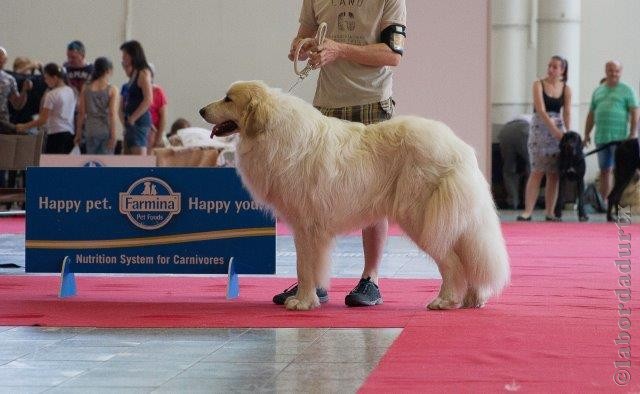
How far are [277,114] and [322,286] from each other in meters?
0.79

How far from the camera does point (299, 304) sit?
15.0 ft

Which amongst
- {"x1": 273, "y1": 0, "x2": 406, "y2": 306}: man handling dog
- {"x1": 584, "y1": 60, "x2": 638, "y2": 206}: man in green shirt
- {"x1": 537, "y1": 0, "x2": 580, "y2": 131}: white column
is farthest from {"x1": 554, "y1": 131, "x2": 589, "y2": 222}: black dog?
{"x1": 273, "y1": 0, "x2": 406, "y2": 306}: man handling dog

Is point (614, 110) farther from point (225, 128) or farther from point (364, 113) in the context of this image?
point (225, 128)

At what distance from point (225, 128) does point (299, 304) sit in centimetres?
83

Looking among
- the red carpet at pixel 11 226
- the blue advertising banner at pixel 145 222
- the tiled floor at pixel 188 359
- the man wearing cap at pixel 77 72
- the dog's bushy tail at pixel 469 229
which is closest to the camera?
the tiled floor at pixel 188 359

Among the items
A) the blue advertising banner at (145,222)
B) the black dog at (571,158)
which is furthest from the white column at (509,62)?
the blue advertising banner at (145,222)

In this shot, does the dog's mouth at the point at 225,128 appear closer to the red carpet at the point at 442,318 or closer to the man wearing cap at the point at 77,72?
the red carpet at the point at 442,318

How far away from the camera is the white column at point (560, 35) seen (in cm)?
1513

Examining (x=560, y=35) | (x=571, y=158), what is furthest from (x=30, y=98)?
(x=560, y=35)

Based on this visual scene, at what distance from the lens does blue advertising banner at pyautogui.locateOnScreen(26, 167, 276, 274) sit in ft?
16.5

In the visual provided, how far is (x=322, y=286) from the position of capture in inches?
183

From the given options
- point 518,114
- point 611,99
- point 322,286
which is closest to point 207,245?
point 322,286

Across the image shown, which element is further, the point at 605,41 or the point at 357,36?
the point at 605,41

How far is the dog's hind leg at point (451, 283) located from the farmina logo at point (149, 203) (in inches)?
53.2
